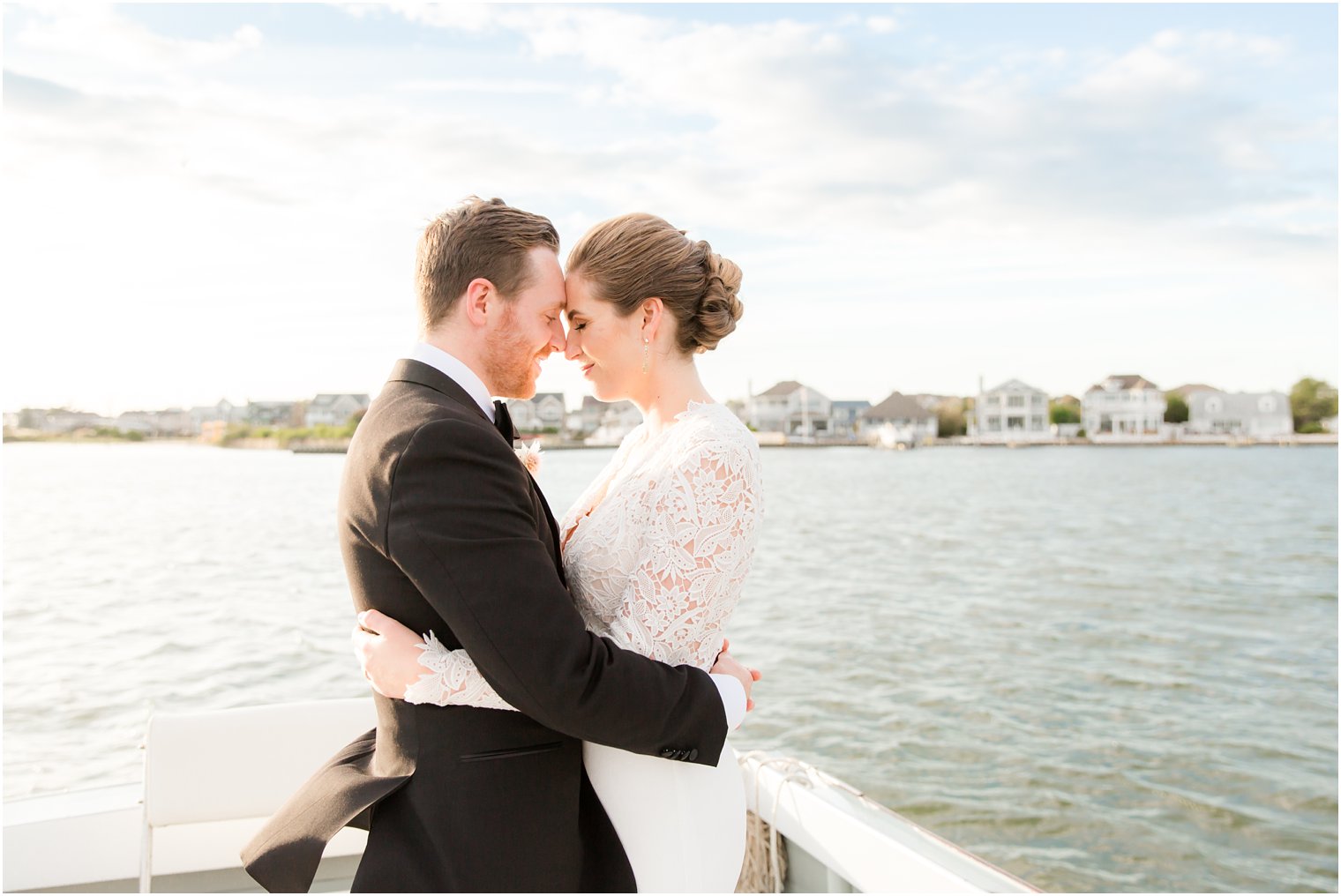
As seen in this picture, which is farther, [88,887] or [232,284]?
[232,284]

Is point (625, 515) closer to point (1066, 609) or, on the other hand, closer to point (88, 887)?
point (88, 887)

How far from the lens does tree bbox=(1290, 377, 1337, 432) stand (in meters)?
86.1

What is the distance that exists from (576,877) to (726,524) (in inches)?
25.6

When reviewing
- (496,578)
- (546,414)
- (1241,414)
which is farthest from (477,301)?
(1241,414)

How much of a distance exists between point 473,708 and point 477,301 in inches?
26.6

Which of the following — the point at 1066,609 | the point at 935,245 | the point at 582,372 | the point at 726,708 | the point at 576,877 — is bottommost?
the point at 1066,609

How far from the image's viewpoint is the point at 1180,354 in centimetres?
8644

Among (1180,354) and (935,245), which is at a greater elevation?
(935,245)

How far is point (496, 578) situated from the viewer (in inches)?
56.7

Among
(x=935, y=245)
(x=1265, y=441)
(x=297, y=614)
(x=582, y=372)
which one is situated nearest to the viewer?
(x=582, y=372)

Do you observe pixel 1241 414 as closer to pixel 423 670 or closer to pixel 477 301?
pixel 477 301

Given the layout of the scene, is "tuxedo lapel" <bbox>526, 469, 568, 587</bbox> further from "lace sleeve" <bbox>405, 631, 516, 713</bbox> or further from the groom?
"lace sleeve" <bbox>405, 631, 516, 713</bbox>

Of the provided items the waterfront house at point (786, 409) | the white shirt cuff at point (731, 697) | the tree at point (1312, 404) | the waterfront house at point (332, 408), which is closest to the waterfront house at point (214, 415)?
the waterfront house at point (332, 408)

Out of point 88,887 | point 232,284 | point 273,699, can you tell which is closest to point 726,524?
point 88,887
